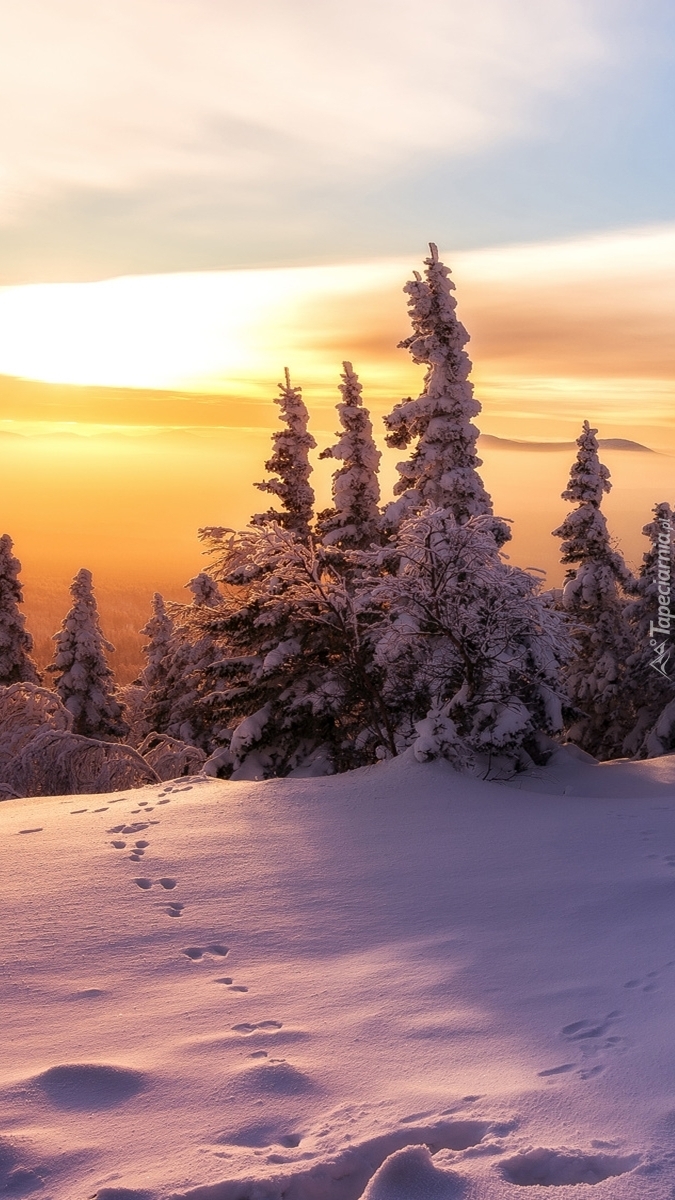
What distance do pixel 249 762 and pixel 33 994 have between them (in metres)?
13.1

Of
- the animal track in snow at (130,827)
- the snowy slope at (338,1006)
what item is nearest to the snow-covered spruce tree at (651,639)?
the snowy slope at (338,1006)

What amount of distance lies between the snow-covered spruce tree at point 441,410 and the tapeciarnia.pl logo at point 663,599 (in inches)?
292

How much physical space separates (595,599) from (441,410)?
10346 millimetres

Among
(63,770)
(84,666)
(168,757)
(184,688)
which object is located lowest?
(184,688)

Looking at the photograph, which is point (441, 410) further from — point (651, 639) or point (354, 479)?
point (651, 639)

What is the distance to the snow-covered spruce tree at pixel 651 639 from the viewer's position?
90.4 feet

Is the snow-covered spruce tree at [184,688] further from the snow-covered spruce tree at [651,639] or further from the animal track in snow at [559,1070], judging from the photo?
the animal track in snow at [559,1070]

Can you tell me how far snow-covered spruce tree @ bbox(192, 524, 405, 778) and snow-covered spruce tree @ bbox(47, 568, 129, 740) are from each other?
16.6m

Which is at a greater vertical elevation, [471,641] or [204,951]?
[471,641]

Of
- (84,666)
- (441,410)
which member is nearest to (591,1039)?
(441,410)

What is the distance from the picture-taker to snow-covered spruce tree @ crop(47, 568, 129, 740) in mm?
34844

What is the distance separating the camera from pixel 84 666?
116 ft

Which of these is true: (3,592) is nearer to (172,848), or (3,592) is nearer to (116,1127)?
(172,848)

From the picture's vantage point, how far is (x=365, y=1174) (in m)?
3.86
